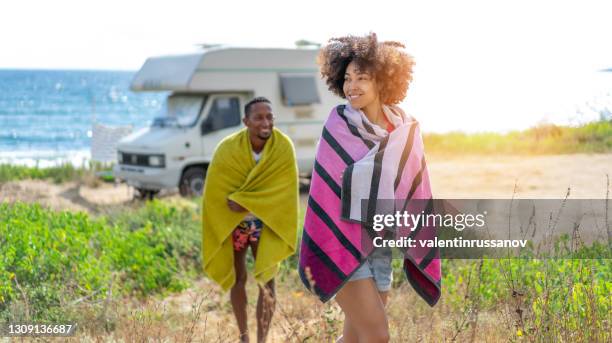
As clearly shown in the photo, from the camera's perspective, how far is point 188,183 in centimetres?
1470

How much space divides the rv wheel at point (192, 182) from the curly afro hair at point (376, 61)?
10.5 metres

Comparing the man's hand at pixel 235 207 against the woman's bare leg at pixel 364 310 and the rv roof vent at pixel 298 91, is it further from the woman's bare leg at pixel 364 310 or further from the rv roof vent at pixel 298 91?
the rv roof vent at pixel 298 91

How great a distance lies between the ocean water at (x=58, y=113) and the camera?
41688 millimetres

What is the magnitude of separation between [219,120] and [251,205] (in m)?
9.00

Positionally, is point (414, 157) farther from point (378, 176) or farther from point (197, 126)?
point (197, 126)

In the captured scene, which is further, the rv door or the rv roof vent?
the rv roof vent

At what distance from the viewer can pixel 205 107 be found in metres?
14.9

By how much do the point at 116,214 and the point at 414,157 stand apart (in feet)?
24.2

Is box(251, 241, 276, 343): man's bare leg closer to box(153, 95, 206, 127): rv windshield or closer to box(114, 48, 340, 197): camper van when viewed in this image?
box(114, 48, 340, 197): camper van

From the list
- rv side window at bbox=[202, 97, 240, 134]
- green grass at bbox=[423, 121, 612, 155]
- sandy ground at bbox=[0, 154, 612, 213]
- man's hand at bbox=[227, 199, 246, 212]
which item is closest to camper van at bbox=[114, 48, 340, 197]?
rv side window at bbox=[202, 97, 240, 134]

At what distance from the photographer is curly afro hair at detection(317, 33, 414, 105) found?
165 inches

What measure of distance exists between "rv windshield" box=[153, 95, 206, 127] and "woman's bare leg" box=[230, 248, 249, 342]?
29.1 feet

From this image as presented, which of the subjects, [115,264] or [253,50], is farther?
[253,50]

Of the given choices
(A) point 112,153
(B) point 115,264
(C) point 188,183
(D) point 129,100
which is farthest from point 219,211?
(D) point 129,100
